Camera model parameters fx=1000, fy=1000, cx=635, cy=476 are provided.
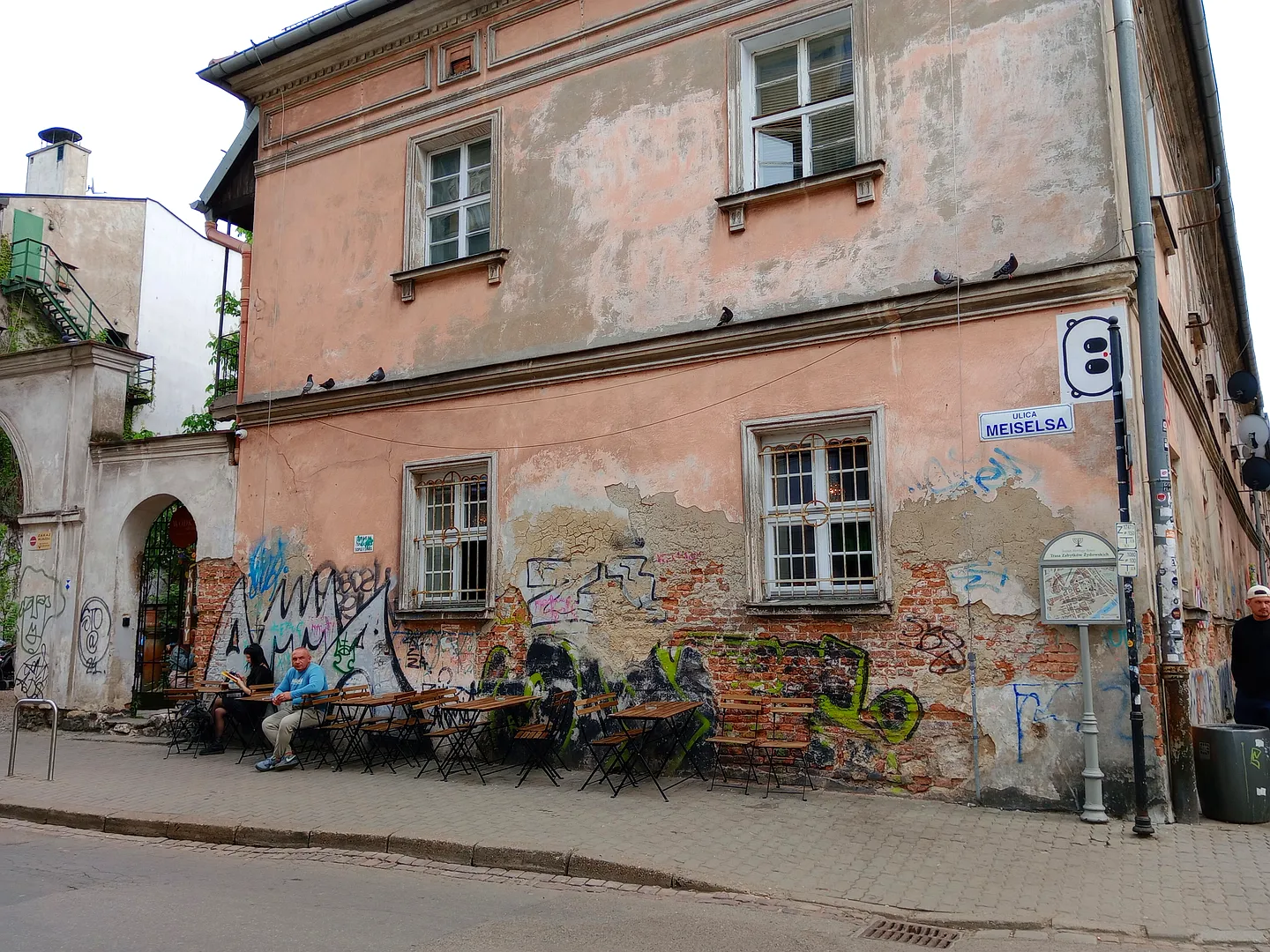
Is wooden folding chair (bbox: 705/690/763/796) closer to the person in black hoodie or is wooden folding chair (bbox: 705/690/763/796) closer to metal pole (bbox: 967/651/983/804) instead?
metal pole (bbox: 967/651/983/804)

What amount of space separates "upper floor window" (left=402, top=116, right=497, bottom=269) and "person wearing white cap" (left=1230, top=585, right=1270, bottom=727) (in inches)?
332

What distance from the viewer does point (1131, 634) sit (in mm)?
7293

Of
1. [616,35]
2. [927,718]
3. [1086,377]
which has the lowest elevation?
[927,718]

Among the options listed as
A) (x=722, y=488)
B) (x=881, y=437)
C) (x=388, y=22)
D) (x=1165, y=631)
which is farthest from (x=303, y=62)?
(x=1165, y=631)

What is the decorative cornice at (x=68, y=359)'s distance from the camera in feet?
46.0

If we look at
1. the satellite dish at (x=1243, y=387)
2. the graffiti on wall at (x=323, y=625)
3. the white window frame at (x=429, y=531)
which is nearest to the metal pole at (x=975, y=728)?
the white window frame at (x=429, y=531)

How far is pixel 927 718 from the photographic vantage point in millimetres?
8109

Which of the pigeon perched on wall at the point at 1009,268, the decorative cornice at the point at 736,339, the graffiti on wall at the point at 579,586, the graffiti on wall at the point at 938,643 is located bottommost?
the graffiti on wall at the point at 938,643

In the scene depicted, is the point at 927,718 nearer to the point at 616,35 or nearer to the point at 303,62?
the point at 616,35

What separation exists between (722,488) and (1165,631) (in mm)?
3776

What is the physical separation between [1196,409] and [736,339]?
5874mm

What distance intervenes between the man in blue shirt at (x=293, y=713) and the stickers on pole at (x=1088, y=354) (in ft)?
25.8

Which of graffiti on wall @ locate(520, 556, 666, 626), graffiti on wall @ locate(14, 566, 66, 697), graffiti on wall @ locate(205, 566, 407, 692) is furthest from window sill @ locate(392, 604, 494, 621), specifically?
graffiti on wall @ locate(14, 566, 66, 697)

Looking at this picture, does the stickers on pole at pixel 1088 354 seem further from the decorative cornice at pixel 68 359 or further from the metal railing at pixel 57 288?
the metal railing at pixel 57 288
